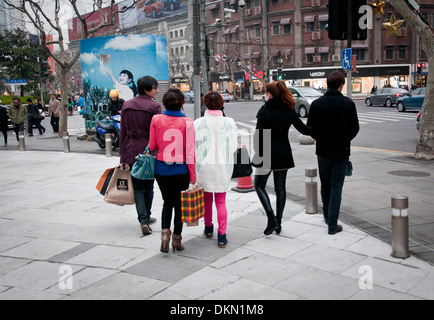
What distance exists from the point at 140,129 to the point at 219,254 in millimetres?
1790

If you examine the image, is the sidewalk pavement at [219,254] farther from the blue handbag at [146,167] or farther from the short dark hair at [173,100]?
the short dark hair at [173,100]

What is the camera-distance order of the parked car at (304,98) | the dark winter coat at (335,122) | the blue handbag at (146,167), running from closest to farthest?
1. the blue handbag at (146,167)
2. the dark winter coat at (335,122)
3. the parked car at (304,98)

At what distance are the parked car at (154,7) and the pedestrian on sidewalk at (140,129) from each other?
83868 millimetres

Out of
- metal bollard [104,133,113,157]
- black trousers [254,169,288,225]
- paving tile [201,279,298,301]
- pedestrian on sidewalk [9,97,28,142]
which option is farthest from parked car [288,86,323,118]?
paving tile [201,279,298,301]

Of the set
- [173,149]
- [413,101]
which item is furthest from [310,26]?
[173,149]

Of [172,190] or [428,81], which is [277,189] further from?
[428,81]

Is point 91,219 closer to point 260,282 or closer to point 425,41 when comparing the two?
point 260,282

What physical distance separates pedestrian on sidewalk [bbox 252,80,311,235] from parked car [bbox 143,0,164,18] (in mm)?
84358

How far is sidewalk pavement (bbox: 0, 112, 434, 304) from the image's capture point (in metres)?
3.96

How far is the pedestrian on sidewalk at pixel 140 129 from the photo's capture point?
541cm

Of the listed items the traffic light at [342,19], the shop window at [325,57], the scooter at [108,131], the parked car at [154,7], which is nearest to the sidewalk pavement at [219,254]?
the traffic light at [342,19]

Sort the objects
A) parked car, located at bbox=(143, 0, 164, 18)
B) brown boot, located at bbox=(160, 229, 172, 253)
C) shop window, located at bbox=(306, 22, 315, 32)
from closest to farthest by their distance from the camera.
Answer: brown boot, located at bbox=(160, 229, 172, 253) → shop window, located at bbox=(306, 22, 315, 32) → parked car, located at bbox=(143, 0, 164, 18)

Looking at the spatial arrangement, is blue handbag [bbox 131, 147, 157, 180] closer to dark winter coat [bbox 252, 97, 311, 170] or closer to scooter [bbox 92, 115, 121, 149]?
dark winter coat [bbox 252, 97, 311, 170]

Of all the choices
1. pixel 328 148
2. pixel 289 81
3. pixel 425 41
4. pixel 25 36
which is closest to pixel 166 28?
pixel 289 81
